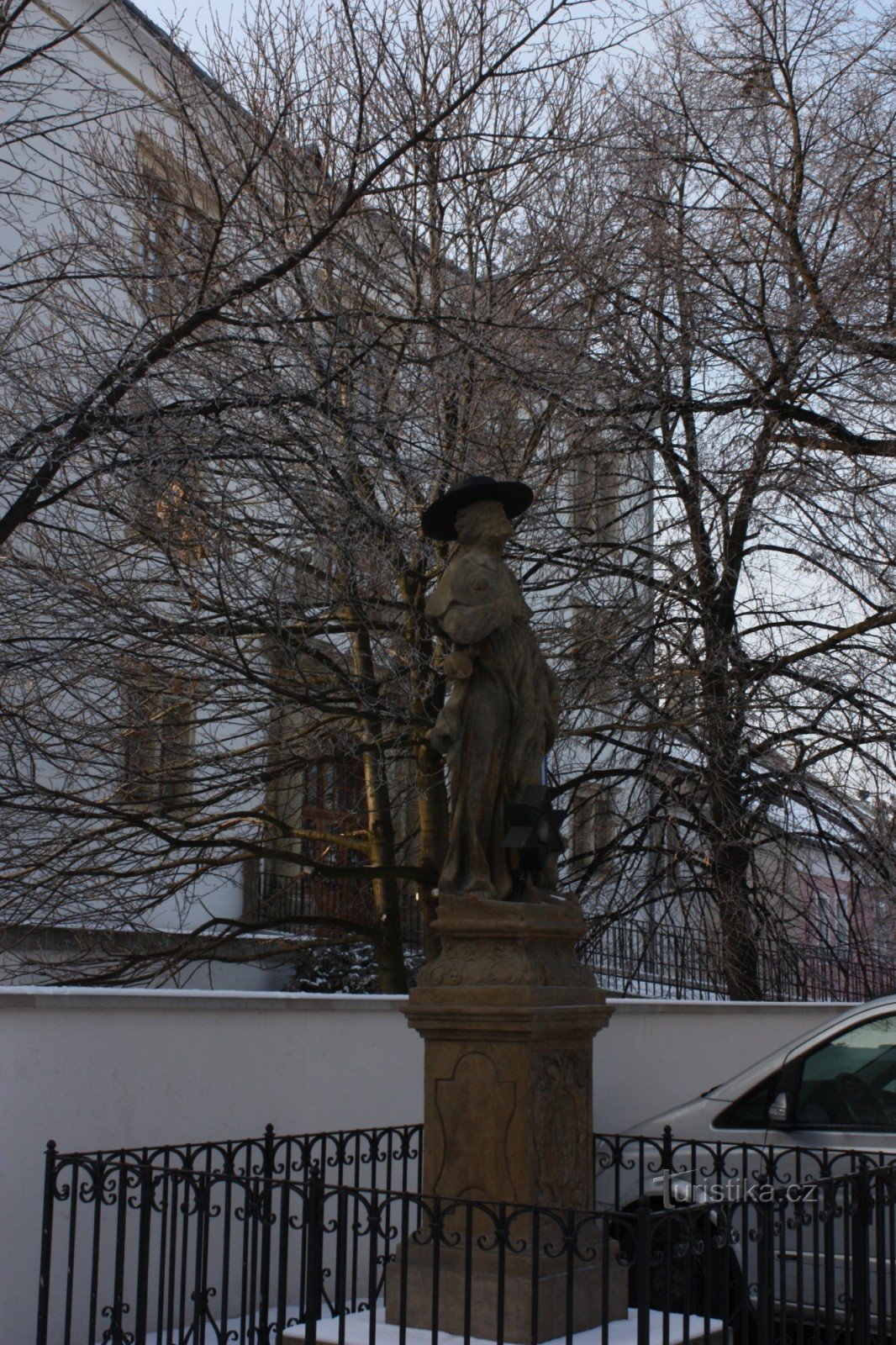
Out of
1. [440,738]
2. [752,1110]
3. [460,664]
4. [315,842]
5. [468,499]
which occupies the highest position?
[468,499]

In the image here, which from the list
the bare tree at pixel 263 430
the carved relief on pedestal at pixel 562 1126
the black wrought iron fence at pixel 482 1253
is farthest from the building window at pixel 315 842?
the carved relief on pedestal at pixel 562 1126

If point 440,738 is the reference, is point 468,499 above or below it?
above

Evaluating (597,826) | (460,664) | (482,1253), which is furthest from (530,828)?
(597,826)

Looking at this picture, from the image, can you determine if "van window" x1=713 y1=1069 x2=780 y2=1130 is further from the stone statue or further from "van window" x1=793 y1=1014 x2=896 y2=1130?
the stone statue

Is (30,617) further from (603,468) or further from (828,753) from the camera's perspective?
(828,753)

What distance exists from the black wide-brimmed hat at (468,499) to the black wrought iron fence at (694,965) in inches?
282

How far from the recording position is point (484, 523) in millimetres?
6945

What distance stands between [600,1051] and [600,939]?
12.8 feet

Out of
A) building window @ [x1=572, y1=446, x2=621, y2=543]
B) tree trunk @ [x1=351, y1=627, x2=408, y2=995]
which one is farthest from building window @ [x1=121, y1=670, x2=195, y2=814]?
building window @ [x1=572, y1=446, x2=621, y2=543]

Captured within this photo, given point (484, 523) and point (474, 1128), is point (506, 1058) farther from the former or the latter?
point (484, 523)

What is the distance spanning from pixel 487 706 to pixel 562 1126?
1.91 m

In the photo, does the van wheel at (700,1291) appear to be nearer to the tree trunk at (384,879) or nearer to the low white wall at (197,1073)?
the low white wall at (197,1073)

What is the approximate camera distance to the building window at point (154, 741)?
451 inches

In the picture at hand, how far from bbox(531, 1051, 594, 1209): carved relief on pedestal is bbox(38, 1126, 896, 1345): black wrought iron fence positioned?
15cm
